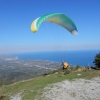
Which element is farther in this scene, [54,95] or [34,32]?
[54,95]

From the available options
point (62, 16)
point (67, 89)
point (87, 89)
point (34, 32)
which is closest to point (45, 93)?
point (67, 89)

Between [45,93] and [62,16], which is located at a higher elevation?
[62,16]

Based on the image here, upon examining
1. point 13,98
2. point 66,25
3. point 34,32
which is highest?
point 66,25

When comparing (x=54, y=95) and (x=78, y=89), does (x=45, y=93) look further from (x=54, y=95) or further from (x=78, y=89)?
(x=78, y=89)

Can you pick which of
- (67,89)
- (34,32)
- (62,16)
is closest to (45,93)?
(67,89)

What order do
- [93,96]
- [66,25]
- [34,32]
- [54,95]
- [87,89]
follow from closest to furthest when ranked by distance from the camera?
[34,32], [93,96], [54,95], [87,89], [66,25]

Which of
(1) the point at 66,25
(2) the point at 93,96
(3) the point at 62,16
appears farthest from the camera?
(1) the point at 66,25

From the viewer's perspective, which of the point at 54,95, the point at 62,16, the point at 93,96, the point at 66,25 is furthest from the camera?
the point at 66,25

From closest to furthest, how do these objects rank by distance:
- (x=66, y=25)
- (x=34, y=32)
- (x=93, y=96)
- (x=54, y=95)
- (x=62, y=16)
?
(x=34, y=32) → (x=93, y=96) → (x=54, y=95) → (x=62, y=16) → (x=66, y=25)

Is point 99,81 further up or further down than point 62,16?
further down

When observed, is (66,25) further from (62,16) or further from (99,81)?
(99,81)
